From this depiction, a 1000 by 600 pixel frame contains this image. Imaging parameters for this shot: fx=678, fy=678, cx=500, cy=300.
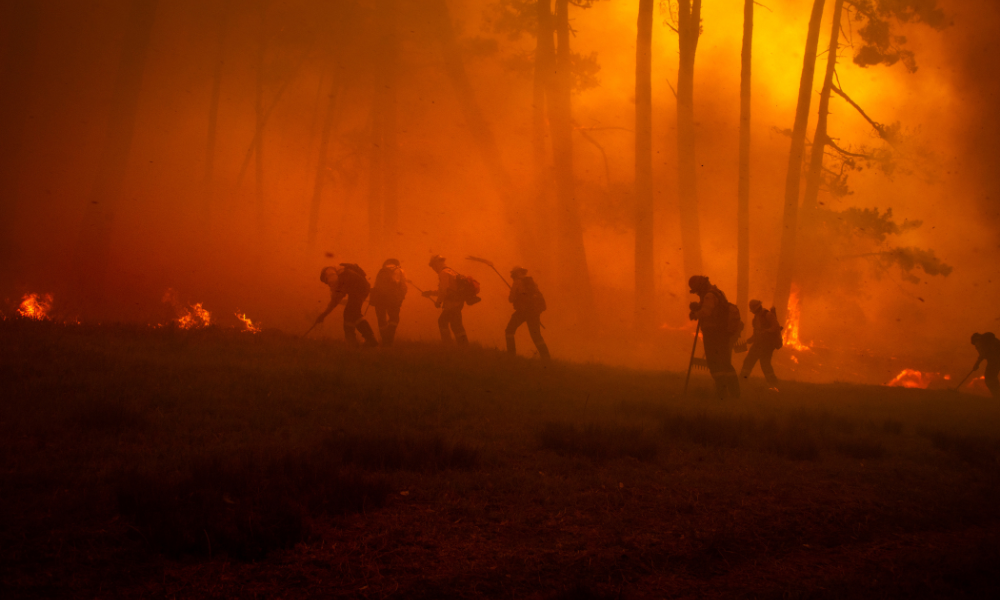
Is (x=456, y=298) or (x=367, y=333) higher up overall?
(x=456, y=298)

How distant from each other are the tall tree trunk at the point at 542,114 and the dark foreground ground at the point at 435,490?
16.3m

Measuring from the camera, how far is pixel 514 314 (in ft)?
43.9

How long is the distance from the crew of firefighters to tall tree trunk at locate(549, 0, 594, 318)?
8283 millimetres

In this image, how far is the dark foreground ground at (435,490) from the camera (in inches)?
146

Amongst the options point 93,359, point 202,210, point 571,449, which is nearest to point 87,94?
point 202,210

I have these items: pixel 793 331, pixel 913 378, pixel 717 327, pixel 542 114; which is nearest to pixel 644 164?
pixel 542 114

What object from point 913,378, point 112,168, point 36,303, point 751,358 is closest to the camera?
point 751,358

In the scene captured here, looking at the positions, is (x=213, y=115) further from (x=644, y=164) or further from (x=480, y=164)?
(x=644, y=164)

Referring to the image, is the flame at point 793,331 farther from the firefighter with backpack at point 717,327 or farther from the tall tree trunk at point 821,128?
the firefighter with backpack at point 717,327

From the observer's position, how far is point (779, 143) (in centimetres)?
3666

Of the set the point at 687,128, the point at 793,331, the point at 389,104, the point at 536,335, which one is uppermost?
the point at 389,104

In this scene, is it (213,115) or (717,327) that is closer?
(717,327)

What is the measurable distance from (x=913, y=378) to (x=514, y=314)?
17.7 meters

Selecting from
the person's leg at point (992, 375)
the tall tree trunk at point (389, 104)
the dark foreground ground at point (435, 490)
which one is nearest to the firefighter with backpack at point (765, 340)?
the dark foreground ground at point (435, 490)
